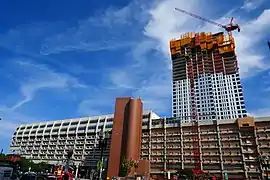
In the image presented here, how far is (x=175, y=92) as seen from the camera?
15862 centimetres

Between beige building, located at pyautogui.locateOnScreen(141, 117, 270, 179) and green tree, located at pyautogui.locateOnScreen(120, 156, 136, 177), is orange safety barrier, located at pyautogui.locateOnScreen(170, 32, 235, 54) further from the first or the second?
green tree, located at pyautogui.locateOnScreen(120, 156, 136, 177)

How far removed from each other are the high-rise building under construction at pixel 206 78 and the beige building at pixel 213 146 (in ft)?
117

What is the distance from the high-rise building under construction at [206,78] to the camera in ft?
453

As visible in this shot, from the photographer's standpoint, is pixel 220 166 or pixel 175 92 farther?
pixel 175 92

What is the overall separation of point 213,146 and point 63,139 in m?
75.0

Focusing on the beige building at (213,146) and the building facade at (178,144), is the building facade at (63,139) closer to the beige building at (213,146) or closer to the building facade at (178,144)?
the building facade at (178,144)

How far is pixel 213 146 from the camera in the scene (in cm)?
8781

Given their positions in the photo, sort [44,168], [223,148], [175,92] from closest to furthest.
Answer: [223,148]
[44,168]
[175,92]

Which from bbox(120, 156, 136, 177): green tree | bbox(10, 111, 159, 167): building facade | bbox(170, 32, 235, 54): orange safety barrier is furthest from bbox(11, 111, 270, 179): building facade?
bbox(170, 32, 235, 54): orange safety barrier

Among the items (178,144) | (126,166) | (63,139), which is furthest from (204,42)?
(126,166)

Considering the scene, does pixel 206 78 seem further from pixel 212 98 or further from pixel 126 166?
pixel 126 166

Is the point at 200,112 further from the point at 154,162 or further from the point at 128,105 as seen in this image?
the point at 128,105

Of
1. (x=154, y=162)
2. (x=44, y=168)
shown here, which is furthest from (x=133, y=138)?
(x=44, y=168)

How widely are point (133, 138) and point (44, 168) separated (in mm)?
50586
